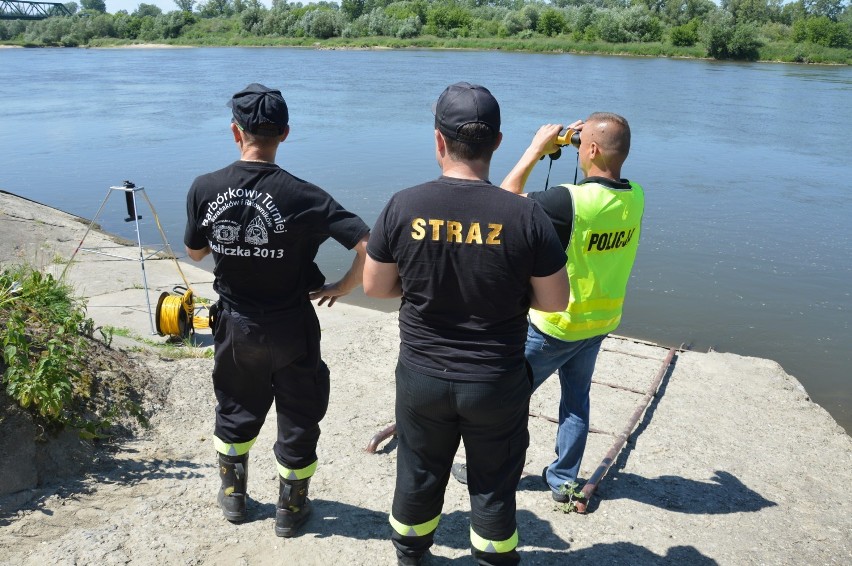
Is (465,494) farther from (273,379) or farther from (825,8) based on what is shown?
(825,8)

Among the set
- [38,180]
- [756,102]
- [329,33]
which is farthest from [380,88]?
[329,33]

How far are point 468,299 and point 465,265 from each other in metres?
0.13

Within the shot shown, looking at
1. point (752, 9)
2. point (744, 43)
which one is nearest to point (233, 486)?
point (744, 43)

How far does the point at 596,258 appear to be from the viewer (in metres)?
3.79

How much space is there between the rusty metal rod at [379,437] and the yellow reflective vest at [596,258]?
1317 millimetres

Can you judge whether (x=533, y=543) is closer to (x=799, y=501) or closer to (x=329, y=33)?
(x=799, y=501)

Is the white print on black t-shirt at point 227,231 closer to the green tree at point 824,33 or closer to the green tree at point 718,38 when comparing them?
the green tree at point 718,38

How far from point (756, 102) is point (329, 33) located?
158 feet

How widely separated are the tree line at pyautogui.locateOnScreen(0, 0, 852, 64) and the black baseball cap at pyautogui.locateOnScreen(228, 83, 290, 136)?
5238cm

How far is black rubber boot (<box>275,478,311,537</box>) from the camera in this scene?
3.76 metres

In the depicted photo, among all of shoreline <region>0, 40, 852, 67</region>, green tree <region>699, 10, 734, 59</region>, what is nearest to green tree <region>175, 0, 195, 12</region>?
shoreline <region>0, 40, 852, 67</region>

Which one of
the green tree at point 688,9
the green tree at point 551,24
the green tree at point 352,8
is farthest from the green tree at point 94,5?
the green tree at point 688,9

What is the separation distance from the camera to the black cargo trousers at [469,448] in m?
2.89

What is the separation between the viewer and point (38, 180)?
17.8m
